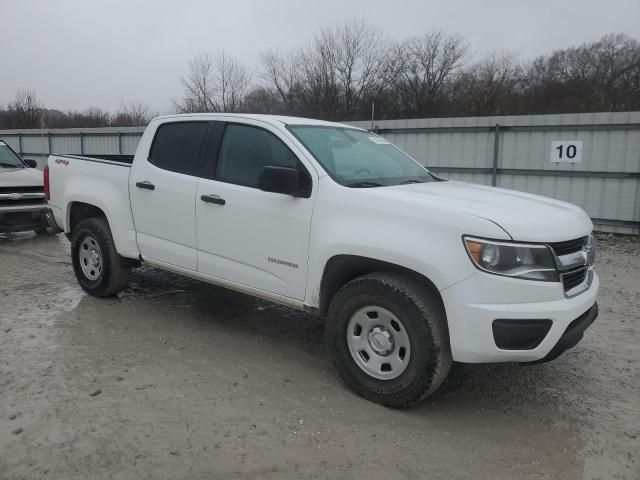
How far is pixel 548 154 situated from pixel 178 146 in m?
9.01

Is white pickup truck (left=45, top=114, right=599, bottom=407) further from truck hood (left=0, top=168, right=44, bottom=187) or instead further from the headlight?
truck hood (left=0, top=168, right=44, bottom=187)

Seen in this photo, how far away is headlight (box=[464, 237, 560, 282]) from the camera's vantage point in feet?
10.1

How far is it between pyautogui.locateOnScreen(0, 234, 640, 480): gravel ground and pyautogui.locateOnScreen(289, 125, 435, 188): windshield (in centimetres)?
149

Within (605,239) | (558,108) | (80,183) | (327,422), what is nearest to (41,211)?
(80,183)

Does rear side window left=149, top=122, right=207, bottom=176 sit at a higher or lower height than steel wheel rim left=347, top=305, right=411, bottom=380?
higher

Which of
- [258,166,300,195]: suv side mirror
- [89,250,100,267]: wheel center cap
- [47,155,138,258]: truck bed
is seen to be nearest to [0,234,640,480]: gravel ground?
[89,250,100,267]: wheel center cap

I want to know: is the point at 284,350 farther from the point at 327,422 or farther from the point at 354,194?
the point at 354,194

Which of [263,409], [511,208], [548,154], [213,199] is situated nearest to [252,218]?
[213,199]

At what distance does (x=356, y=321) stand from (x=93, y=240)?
329cm

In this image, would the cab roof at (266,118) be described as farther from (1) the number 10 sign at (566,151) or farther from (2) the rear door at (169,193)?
(1) the number 10 sign at (566,151)

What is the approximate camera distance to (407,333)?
335cm

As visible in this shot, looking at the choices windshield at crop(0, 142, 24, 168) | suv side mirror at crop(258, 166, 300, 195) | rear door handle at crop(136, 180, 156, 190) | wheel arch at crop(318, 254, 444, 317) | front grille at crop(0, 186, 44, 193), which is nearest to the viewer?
wheel arch at crop(318, 254, 444, 317)

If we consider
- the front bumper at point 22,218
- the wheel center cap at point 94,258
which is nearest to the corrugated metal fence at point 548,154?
the front bumper at point 22,218

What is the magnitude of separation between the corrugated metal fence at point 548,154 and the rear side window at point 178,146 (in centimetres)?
875
